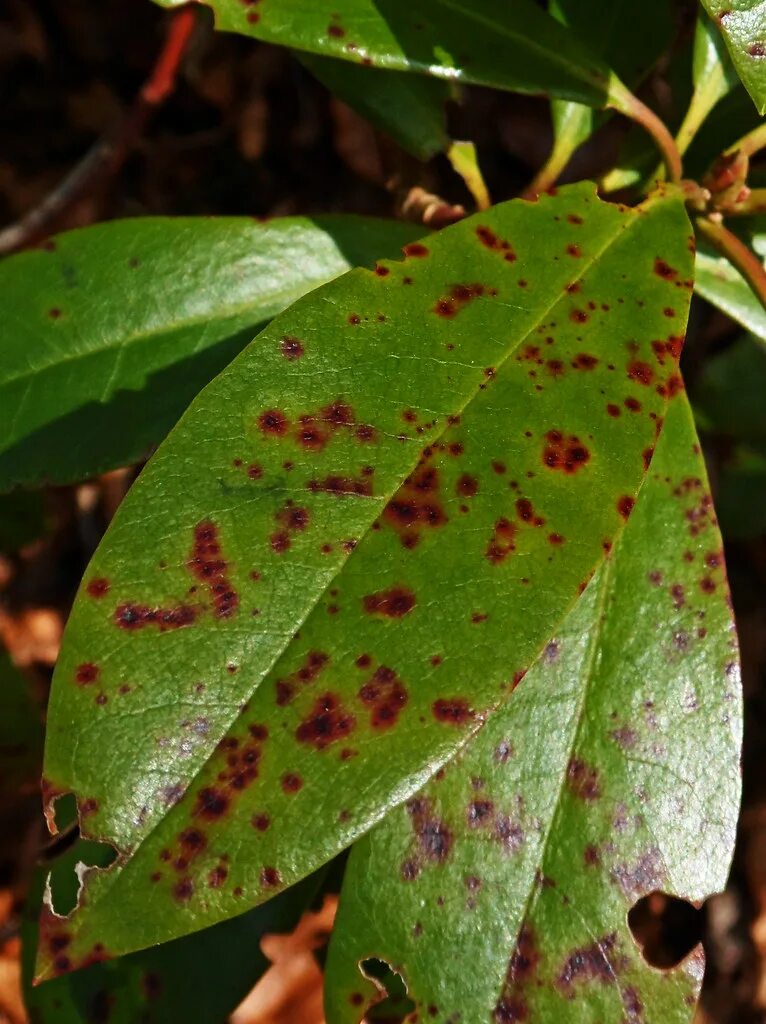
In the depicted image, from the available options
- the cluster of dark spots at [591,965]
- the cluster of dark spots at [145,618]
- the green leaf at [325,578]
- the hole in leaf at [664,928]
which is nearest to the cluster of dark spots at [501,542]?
the green leaf at [325,578]

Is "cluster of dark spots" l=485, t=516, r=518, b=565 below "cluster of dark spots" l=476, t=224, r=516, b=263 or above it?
below

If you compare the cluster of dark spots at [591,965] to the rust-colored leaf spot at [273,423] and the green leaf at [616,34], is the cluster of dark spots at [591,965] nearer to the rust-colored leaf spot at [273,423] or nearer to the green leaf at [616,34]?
the rust-colored leaf spot at [273,423]

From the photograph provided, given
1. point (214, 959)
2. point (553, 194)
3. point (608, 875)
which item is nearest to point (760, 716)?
point (608, 875)

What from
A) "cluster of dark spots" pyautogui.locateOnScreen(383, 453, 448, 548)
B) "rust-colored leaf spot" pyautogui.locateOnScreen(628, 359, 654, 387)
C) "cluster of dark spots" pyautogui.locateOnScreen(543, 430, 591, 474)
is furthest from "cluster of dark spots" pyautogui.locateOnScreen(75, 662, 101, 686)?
"rust-colored leaf spot" pyautogui.locateOnScreen(628, 359, 654, 387)

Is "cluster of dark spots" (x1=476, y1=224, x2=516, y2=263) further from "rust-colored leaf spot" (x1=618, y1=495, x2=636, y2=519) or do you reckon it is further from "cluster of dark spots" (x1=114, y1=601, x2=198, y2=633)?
"cluster of dark spots" (x1=114, y1=601, x2=198, y2=633)

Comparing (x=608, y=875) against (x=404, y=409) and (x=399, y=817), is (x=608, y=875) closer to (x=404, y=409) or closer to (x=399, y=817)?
(x=399, y=817)

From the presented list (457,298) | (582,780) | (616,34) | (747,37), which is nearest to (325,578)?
(457,298)

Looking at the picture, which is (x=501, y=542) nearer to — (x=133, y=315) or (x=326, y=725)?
(x=326, y=725)

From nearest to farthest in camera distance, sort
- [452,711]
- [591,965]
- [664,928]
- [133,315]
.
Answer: [452,711] → [591,965] → [133,315] → [664,928]
